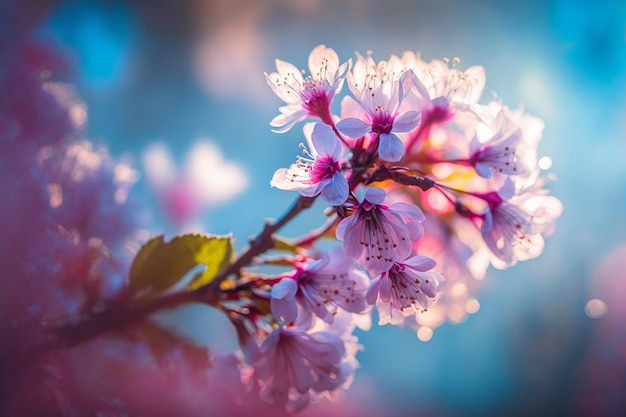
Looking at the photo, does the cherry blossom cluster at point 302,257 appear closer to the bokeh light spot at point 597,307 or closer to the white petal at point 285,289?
the white petal at point 285,289

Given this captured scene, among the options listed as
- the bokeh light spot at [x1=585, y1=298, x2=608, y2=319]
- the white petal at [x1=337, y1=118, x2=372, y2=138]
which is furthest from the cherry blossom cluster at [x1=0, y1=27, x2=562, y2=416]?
the bokeh light spot at [x1=585, y1=298, x2=608, y2=319]

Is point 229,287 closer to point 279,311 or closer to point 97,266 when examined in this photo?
point 279,311

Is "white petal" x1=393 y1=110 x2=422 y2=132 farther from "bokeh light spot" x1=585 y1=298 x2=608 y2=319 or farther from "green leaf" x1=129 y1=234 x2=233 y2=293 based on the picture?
"bokeh light spot" x1=585 y1=298 x2=608 y2=319

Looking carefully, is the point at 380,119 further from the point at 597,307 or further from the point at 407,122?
the point at 597,307

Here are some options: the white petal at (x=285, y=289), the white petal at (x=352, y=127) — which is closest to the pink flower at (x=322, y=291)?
the white petal at (x=285, y=289)

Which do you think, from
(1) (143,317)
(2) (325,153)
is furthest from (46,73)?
(2) (325,153)

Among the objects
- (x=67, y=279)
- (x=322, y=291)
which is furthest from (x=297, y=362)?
(x=67, y=279)
